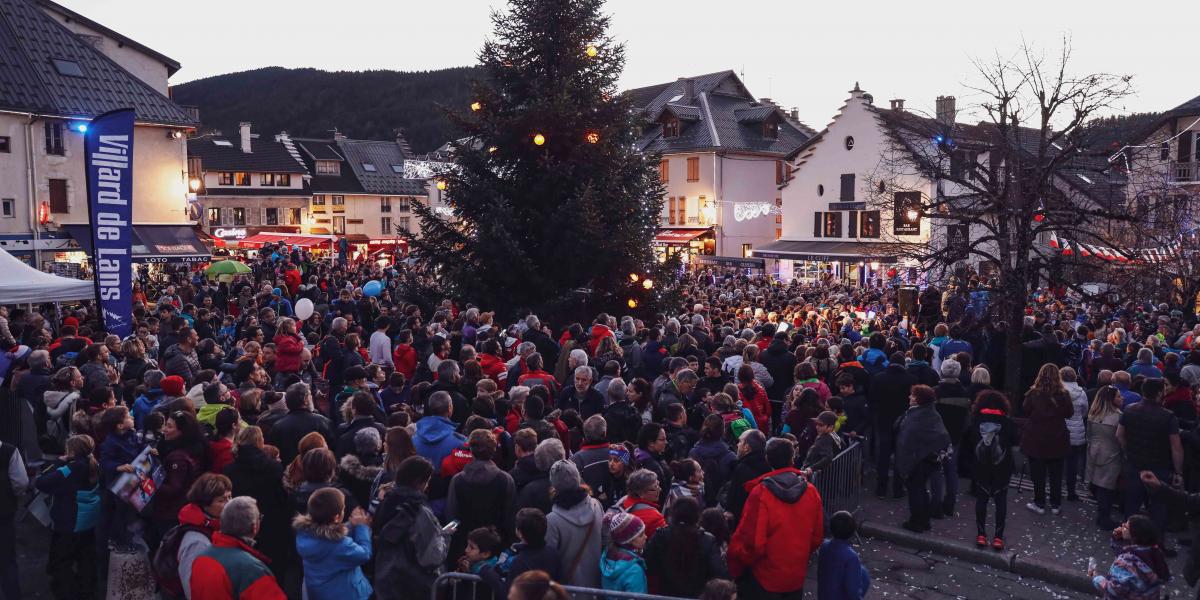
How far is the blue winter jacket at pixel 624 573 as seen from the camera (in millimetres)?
5375

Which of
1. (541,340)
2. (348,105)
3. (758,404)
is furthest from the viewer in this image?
(348,105)

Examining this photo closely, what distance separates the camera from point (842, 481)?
8.93m

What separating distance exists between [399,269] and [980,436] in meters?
25.0

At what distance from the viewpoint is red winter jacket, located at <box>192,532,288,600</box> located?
179 inches

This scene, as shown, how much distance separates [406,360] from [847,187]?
34.0 metres

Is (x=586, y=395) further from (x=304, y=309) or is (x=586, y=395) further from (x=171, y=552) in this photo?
(x=304, y=309)

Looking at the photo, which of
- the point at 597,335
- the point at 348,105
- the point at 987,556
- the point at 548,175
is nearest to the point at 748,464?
the point at 987,556

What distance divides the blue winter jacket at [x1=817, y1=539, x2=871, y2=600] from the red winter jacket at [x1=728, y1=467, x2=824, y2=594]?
24 cm

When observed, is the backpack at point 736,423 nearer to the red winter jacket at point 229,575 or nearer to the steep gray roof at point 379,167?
the red winter jacket at point 229,575

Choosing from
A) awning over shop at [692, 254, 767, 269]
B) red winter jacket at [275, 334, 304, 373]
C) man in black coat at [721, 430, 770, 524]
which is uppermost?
awning over shop at [692, 254, 767, 269]

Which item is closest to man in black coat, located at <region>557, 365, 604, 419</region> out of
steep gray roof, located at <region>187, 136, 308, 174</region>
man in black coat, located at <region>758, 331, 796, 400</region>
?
man in black coat, located at <region>758, 331, 796, 400</region>

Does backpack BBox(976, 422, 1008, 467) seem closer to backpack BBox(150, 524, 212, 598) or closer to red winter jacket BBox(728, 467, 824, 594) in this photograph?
red winter jacket BBox(728, 467, 824, 594)

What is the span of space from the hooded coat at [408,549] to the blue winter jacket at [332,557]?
154 millimetres

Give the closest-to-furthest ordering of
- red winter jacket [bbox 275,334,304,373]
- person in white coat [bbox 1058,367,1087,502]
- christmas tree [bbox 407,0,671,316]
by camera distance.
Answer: person in white coat [bbox 1058,367,1087,502], red winter jacket [bbox 275,334,304,373], christmas tree [bbox 407,0,671,316]
